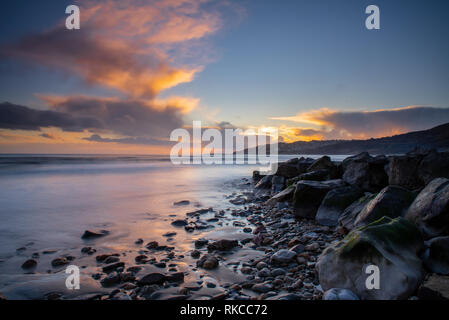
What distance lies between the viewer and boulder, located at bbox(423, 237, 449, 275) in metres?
3.32

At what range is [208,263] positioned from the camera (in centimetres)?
444

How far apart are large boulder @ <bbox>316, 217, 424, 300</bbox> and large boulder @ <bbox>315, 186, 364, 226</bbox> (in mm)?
3125

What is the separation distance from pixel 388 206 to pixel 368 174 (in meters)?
4.89

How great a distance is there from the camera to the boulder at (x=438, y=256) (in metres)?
3.32

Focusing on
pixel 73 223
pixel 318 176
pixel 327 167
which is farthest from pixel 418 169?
pixel 73 223

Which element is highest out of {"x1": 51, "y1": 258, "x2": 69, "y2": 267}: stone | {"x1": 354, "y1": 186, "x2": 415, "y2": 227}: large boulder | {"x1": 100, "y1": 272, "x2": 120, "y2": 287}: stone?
{"x1": 354, "y1": 186, "x2": 415, "y2": 227}: large boulder

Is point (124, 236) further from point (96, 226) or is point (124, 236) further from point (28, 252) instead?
point (28, 252)

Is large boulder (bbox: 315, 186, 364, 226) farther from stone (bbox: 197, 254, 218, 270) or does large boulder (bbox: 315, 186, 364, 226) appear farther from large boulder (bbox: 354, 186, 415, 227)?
stone (bbox: 197, 254, 218, 270)

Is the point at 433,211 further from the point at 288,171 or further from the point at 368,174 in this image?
the point at 288,171

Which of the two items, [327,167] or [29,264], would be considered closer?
[29,264]

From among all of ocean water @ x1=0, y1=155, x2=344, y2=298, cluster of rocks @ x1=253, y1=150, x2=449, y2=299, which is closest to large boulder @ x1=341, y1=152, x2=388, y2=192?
cluster of rocks @ x1=253, y1=150, x2=449, y2=299

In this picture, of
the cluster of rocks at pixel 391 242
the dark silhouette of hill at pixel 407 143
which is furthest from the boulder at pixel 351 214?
the dark silhouette of hill at pixel 407 143

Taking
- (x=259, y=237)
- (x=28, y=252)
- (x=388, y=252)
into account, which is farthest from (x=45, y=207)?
(x=388, y=252)

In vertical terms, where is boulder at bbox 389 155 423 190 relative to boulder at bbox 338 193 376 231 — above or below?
above
